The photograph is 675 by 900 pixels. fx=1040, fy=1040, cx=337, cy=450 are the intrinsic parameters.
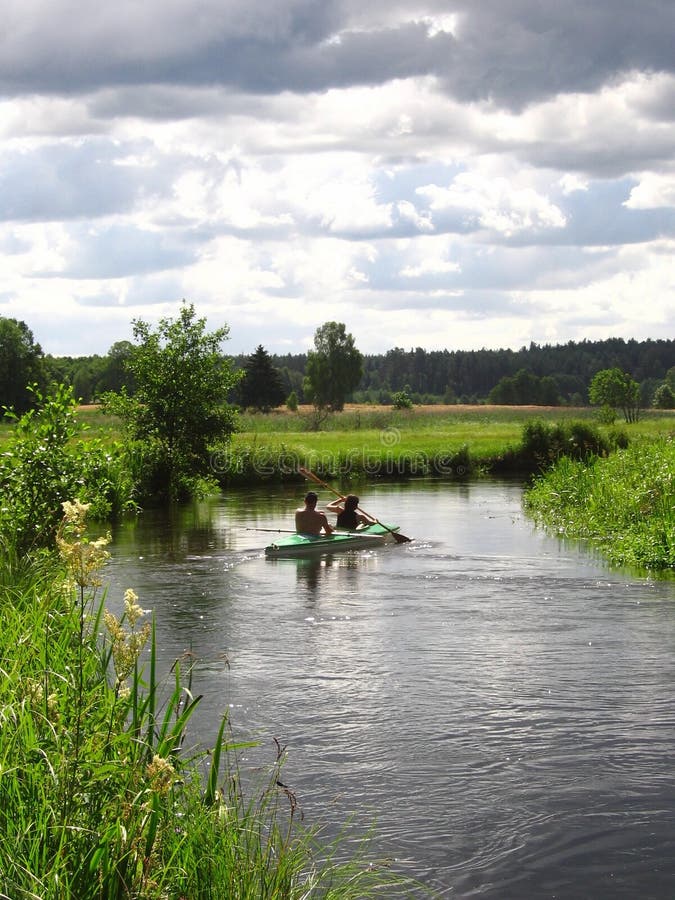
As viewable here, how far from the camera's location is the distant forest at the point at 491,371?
129500mm

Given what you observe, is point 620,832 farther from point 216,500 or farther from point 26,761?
point 216,500

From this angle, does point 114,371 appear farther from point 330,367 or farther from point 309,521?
point 309,521

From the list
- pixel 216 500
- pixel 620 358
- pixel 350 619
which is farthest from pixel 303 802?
pixel 620 358

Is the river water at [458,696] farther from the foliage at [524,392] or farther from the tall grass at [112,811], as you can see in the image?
the foliage at [524,392]

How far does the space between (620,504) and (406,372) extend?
519 ft

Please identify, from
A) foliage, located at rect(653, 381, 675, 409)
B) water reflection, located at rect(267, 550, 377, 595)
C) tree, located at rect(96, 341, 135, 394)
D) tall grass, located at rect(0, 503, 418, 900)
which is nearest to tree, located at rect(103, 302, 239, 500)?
water reflection, located at rect(267, 550, 377, 595)

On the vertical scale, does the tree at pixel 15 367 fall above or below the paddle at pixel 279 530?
above

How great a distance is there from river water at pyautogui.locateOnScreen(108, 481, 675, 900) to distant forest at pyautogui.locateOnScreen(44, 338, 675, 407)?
112m

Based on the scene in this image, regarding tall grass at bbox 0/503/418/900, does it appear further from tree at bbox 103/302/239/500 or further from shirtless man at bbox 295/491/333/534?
tree at bbox 103/302/239/500

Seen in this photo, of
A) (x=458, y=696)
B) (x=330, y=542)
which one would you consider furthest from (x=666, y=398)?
(x=458, y=696)

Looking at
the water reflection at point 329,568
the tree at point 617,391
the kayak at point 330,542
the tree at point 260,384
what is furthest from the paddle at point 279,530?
the tree at point 617,391

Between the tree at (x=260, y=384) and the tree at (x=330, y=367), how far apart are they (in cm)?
1957

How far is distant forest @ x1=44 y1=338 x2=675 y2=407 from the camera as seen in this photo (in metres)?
130

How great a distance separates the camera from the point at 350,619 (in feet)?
41.6
